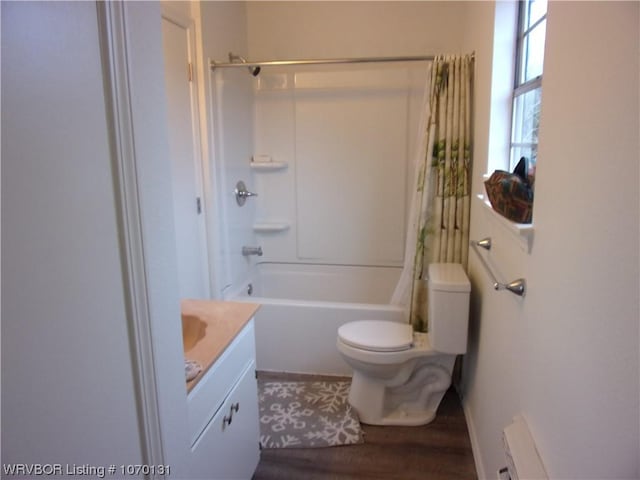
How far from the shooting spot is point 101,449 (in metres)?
0.71

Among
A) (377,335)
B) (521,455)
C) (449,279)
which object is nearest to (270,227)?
(377,335)

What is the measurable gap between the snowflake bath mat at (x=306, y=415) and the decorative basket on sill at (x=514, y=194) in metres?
1.35

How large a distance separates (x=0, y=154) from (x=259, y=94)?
9.52ft

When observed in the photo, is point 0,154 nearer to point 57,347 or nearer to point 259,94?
point 57,347

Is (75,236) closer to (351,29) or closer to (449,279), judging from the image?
(449,279)

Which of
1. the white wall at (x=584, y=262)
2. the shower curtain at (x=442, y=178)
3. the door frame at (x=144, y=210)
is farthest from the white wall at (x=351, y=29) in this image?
the door frame at (x=144, y=210)

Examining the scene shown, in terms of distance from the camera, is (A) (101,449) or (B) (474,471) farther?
(B) (474,471)

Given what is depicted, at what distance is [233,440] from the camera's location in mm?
1573

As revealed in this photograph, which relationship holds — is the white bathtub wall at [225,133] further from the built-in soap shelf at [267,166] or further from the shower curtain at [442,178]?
the shower curtain at [442,178]

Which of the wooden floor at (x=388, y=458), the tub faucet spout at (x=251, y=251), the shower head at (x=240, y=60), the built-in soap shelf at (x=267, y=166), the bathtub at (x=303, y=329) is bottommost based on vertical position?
the wooden floor at (x=388, y=458)

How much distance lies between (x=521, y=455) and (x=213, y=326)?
102cm

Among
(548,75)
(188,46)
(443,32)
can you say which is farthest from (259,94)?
(548,75)

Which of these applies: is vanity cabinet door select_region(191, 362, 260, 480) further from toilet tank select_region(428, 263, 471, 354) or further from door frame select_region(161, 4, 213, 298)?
door frame select_region(161, 4, 213, 298)

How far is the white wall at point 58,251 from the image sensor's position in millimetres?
535
